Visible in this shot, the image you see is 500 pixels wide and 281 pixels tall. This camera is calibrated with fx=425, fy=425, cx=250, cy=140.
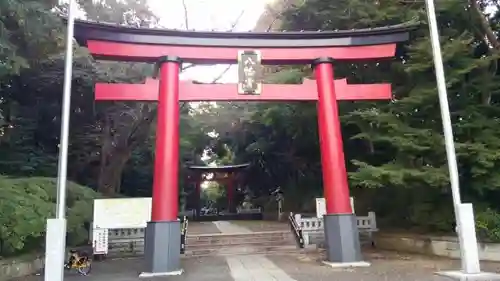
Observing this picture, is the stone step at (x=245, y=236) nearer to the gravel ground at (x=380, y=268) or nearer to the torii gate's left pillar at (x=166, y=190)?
the gravel ground at (x=380, y=268)

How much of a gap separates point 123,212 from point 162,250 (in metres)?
3.40

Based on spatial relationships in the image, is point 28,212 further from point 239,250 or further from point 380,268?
point 380,268

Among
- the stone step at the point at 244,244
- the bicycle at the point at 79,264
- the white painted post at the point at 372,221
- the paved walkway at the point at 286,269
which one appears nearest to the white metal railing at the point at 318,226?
the white painted post at the point at 372,221

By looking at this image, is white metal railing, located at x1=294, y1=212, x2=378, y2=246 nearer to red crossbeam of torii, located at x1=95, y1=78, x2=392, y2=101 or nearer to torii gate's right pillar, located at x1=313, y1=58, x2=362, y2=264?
torii gate's right pillar, located at x1=313, y1=58, x2=362, y2=264

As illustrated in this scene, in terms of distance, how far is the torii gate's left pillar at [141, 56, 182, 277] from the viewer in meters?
9.51

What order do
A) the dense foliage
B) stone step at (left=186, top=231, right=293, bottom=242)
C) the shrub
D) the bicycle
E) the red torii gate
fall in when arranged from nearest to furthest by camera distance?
the shrub < the red torii gate < the bicycle < the dense foliage < stone step at (left=186, top=231, right=293, bottom=242)

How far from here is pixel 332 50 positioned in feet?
38.9

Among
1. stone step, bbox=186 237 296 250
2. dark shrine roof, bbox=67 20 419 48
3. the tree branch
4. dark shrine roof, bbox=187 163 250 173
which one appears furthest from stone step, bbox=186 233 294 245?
dark shrine roof, bbox=187 163 250 173

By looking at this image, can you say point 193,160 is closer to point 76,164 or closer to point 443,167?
point 76,164

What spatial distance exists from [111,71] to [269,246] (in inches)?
381

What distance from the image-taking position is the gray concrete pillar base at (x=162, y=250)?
372 inches

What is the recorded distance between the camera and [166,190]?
9.95 m

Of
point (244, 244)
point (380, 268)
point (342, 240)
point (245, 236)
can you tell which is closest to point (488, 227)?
point (380, 268)

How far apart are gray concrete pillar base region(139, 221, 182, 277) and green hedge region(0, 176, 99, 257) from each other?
231cm
